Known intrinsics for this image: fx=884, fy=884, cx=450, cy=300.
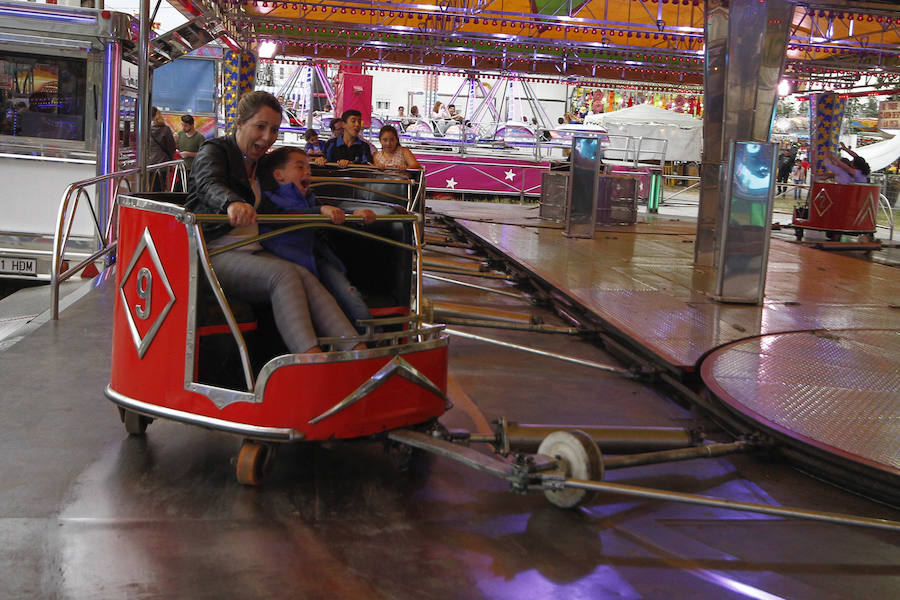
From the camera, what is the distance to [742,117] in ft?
28.2

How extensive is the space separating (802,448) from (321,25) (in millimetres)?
18204

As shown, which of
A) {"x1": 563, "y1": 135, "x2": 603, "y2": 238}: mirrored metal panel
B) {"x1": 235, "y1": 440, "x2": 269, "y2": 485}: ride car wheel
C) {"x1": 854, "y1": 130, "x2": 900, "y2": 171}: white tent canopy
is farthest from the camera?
{"x1": 854, "y1": 130, "x2": 900, "y2": 171}: white tent canopy

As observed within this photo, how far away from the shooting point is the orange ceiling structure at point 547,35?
59.8 ft

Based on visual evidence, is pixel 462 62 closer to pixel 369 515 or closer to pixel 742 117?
pixel 742 117

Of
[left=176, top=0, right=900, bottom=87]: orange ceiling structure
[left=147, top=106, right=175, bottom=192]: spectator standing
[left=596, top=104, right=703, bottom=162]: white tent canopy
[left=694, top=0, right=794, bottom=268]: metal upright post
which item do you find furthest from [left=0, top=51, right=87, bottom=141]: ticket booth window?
[left=596, top=104, right=703, bottom=162]: white tent canopy

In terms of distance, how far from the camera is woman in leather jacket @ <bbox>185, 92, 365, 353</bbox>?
3402 mm

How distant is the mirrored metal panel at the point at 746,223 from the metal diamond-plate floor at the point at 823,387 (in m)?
1.34

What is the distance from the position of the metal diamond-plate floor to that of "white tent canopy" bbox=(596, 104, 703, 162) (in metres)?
21.3

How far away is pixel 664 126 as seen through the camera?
3212 cm

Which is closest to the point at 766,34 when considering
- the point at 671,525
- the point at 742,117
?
the point at 742,117

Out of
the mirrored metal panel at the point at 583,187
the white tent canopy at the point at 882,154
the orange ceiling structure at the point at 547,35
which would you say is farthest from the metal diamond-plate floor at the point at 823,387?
the white tent canopy at the point at 882,154

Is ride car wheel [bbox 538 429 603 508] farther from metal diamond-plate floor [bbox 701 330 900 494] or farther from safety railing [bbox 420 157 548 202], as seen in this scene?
safety railing [bbox 420 157 548 202]

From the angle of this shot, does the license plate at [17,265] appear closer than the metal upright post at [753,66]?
Yes

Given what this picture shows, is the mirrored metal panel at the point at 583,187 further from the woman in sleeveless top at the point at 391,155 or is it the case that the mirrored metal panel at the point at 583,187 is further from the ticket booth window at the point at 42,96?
the ticket booth window at the point at 42,96
